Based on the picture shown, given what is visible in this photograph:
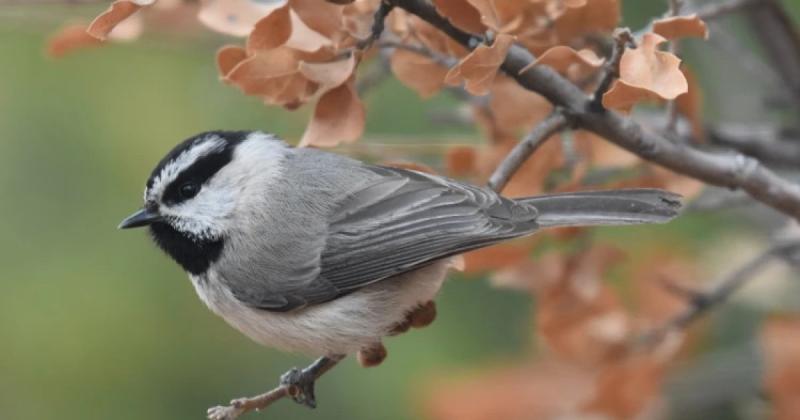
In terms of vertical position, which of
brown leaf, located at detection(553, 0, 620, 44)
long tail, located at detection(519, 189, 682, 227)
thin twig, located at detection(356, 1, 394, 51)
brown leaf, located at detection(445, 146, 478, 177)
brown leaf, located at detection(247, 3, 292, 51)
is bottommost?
long tail, located at detection(519, 189, 682, 227)

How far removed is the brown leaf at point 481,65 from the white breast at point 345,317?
23.4 inches

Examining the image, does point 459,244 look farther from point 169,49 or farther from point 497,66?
point 169,49

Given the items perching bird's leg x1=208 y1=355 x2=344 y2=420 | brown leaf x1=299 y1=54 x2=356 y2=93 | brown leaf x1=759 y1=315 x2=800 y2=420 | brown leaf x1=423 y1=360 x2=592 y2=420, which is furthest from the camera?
brown leaf x1=423 y1=360 x2=592 y2=420

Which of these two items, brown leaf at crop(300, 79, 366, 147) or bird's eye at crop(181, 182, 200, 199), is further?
bird's eye at crop(181, 182, 200, 199)

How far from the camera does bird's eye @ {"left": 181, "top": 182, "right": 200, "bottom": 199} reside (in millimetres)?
2789

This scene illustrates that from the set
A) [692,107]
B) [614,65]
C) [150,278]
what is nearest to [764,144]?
[692,107]

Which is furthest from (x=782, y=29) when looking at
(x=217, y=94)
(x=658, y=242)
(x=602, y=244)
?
(x=217, y=94)

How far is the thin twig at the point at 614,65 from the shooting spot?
215 cm

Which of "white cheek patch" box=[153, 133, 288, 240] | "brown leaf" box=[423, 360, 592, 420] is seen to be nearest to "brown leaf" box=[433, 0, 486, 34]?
"white cheek patch" box=[153, 133, 288, 240]

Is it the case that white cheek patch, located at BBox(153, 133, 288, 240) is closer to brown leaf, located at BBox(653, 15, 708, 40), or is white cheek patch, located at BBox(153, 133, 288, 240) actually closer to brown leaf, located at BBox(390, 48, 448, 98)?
brown leaf, located at BBox(390, 48, 448, 98)

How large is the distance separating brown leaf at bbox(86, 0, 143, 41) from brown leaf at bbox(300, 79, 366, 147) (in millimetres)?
409

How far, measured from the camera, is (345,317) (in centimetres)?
269

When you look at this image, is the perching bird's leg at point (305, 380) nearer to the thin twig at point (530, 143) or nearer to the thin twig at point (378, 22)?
the thin twig at point (530, 143)

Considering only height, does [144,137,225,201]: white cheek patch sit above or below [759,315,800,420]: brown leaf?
above
